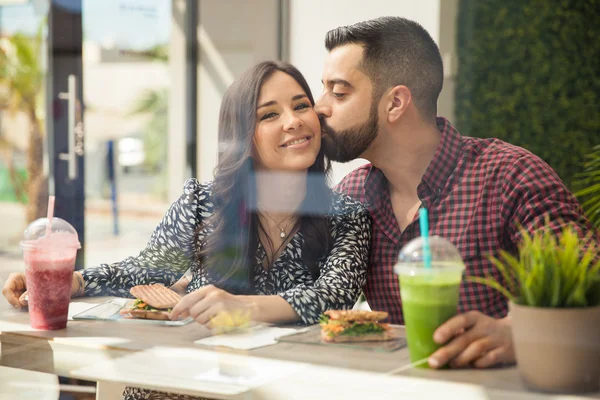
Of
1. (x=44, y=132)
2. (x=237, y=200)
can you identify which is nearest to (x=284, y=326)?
(x=237, y=200)

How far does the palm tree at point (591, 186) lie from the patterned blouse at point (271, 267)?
0.67m

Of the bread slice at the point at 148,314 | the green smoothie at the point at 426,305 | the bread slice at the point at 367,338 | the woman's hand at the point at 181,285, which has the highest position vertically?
the green smoothie at the point at 426,305

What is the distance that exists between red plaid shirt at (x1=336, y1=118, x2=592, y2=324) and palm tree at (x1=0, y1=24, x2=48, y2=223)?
4.76ft

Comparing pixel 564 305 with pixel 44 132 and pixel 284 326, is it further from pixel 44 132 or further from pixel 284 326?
pixel 44 132

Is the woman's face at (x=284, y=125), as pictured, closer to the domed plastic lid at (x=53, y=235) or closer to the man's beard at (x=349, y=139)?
the man's beard at (x=349, y=139)

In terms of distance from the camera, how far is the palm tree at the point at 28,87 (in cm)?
273

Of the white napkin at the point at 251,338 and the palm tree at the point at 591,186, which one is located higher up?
the palm tree at the point at 591,186

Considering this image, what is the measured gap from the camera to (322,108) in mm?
1639

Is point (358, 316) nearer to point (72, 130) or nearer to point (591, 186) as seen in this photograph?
point (591, 186)

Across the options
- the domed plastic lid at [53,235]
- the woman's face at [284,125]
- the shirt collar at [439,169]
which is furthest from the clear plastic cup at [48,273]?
the shirt collar at [439,169]

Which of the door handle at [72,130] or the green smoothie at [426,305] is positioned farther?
the door handle at [72,130]

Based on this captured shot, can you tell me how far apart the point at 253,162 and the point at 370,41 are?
36 cm

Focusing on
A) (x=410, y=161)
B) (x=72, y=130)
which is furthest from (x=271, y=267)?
(x=72, y=130)

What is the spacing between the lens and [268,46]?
5.93ft
